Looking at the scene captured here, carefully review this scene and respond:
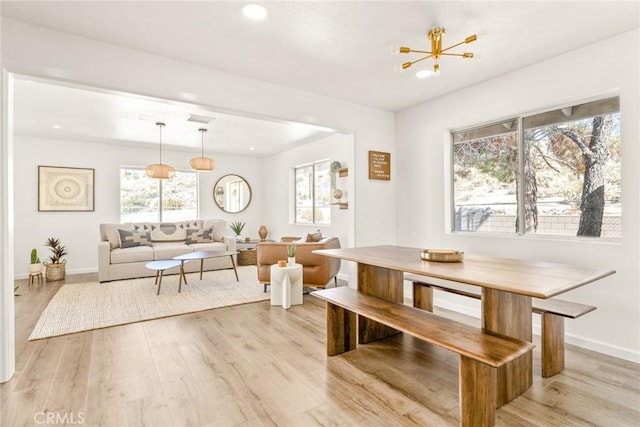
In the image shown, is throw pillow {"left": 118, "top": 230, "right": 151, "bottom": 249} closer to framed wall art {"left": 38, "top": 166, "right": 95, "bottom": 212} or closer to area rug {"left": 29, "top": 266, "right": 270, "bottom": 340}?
area rug {"left": 29, "top": 266, "right": 270, "bottom": 340}

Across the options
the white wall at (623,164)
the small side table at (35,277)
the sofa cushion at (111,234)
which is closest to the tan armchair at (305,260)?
the white wall at (623,164)

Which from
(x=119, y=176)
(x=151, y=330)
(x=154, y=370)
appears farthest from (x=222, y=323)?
(x=119, y=176)

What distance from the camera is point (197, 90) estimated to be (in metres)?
2.90

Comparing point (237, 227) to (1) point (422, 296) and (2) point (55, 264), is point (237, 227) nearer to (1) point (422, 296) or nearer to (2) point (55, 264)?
(2) point (55, 264)

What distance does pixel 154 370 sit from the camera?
2227 mm

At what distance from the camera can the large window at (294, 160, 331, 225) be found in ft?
19.4

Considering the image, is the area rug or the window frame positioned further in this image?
the window frame

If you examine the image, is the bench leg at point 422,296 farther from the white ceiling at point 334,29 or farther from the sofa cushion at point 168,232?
the sofa cushion at point 168,232

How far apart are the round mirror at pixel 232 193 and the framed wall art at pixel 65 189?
7.71 ft

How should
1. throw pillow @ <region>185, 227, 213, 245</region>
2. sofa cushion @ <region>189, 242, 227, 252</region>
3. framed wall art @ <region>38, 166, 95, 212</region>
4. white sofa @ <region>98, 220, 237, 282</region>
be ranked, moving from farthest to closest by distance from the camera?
throw pillow @ <region>185, 227, 213, 245</region>
sofa cushion @ <region>189, 242, 227, 252</region>
framed wall art @ <region>38, 166, 95, 212</region>
white sofa @ <region>98, 220, 237, 282</region>

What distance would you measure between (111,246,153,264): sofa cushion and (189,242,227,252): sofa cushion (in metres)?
0.72

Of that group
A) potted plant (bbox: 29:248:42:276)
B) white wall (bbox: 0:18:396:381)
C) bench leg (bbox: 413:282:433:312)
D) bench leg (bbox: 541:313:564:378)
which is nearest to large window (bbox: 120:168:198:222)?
potted plant (bbox: 29:248:42:276)

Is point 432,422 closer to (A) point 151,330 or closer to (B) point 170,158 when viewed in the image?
(A) point 151,330

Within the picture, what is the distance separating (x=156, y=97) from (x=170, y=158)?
14.2 feet
